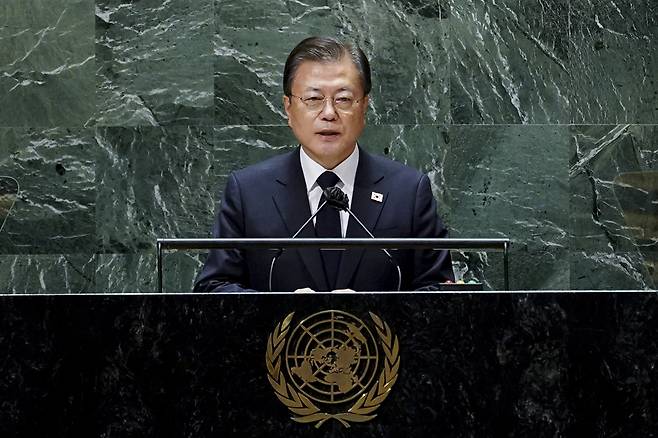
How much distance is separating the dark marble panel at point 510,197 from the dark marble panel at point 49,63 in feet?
5.79

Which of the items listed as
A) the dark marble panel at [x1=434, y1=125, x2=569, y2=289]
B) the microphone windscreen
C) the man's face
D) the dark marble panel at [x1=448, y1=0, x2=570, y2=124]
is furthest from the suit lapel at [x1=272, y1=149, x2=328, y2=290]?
the dark marble panel at [x1=448, y1=0, x2=570, y2=124]

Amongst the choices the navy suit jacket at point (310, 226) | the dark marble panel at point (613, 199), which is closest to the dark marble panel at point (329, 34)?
the dark marble panel at point (613, 199)

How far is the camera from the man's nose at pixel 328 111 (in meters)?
3.72

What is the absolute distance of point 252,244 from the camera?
2670 mm

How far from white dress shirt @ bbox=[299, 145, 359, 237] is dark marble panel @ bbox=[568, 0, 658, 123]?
1938 millimetres

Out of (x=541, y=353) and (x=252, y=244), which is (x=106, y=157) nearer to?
(x=252, y=244)

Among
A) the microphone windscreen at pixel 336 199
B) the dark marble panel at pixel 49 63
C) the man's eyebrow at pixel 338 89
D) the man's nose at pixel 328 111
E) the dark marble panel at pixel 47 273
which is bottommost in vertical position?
the dark marble panel at pixel 47 273

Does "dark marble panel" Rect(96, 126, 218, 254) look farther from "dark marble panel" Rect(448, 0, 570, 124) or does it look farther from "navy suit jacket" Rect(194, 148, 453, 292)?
"navy suit jacket" Rect(194, 148, 453, 292)

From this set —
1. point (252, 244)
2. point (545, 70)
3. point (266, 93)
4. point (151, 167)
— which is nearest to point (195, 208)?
point (151, 167)

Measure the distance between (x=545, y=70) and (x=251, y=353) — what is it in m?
3.31

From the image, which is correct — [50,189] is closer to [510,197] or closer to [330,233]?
[330,233]

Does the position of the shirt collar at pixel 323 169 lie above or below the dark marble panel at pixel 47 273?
above

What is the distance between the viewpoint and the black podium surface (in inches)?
96.3

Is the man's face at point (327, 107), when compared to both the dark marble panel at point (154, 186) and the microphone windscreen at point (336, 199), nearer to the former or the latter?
the microphone windscreen at point (336, 199)
